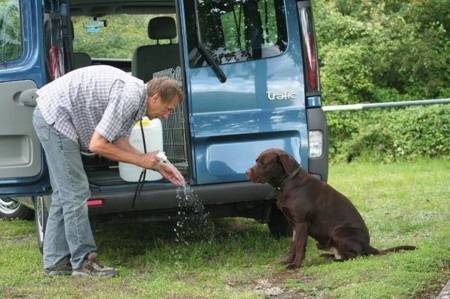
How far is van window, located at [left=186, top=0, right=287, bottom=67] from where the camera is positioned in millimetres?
5785

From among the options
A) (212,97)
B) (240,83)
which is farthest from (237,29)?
(212,97)

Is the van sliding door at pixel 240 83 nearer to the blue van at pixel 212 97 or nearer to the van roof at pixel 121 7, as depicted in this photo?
the blue van at pixel 212 97

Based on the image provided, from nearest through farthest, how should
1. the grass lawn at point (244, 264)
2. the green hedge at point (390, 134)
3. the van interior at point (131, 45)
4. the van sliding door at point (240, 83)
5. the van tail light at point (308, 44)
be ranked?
the grass lawn at point (244, 264)
the van sliding door at point (240, 83)
the van tail light at point (308, 44)
the van interior at point (131, 45)
the green hedge at point (390, 134)

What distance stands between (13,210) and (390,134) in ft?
22.5

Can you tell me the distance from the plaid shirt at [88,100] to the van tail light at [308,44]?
142 cm

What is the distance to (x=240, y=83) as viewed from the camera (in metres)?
5.76

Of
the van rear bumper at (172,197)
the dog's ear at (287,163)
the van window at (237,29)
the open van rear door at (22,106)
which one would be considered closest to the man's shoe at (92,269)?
the van rear bumper at (172,197)

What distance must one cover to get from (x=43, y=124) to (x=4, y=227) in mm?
3399

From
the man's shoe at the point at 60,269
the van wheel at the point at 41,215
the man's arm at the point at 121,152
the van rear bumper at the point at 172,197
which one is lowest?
the man's shoe at the point at 60,269

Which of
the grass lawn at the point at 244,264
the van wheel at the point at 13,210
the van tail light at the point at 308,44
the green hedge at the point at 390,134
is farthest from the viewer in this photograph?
the green hedge at the point at 390,134

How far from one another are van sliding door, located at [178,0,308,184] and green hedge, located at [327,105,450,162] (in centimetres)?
731

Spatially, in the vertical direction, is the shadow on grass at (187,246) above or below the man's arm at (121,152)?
below

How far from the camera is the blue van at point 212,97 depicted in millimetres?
5445

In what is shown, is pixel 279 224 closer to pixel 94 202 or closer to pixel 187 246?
pixel 187 246
